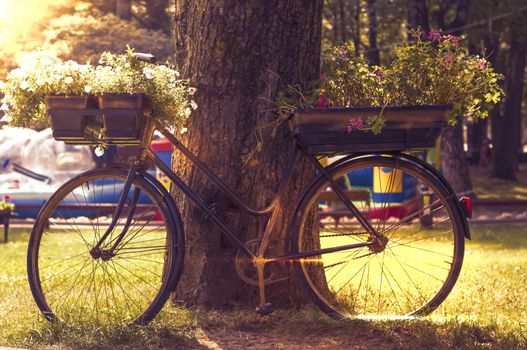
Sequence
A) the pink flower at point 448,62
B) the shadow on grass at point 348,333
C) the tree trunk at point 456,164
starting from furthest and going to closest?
the tree trunk at point 456,164, the pink flower at point 448,62, the shadow on grass at point 348,333

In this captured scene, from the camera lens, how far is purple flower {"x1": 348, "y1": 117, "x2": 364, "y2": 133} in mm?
5176

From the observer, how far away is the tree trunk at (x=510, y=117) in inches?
1303

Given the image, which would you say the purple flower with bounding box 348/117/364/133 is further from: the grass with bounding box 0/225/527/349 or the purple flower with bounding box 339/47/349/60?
the grass with bounding box 0/225/527/349

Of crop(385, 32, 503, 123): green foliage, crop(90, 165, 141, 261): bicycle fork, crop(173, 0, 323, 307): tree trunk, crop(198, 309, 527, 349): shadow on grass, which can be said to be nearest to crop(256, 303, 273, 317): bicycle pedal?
crop(198, 309, 527, 349): shadow on grass

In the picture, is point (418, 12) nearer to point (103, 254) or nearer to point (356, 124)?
point (356, 124)

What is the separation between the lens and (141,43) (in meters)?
25.5

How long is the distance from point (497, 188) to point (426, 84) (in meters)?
28.0

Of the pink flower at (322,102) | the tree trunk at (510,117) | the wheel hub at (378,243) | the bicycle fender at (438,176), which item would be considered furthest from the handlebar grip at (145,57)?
the tree trunk at (510,117)

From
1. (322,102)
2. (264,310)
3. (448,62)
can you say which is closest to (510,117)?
(448,62)

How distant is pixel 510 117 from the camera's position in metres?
33.6

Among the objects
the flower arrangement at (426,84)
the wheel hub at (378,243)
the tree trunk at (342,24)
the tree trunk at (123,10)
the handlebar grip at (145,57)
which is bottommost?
the wheel hub at (378,243)

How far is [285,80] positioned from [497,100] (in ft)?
4.41

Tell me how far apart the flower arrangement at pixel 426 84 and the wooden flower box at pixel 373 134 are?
13 cm

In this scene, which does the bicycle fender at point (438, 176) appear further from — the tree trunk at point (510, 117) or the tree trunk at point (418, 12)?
the tree trunk at point (510, 117)
